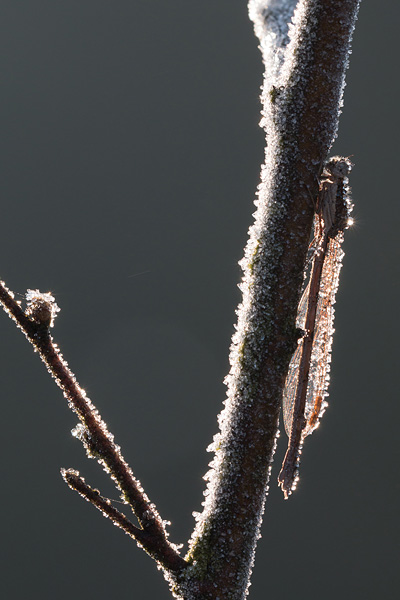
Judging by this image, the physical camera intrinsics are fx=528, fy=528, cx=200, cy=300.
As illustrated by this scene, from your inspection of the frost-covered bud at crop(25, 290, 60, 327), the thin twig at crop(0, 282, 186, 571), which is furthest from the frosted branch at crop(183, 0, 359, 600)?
the frost-covered bud at crop(25, 290, 60, 327)

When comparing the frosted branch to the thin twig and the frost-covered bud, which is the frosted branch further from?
the frost-covered bud

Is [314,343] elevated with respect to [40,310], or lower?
lower

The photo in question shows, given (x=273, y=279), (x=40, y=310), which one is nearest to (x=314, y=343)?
(x=273, y=279)

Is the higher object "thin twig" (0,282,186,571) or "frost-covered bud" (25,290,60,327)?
"frost-covered bud" (25,290,60,327)

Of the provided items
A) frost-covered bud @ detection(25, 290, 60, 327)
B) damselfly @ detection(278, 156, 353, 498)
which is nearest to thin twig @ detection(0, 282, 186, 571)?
frost-covered bud @ detection(25, 290, 60, 327)

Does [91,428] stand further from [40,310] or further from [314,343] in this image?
[314,343]

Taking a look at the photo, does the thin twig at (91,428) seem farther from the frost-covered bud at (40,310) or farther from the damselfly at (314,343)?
the damselfly at (314,343)

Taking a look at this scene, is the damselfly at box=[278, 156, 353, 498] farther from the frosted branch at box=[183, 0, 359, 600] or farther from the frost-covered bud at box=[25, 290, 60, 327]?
the frost-covered bud at box=[25, 290, 60, 327]

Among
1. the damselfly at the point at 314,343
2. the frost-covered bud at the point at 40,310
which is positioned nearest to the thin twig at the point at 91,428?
the frost-covered bud at the point at 40,310

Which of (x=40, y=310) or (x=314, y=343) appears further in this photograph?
(x=314, y=343)
